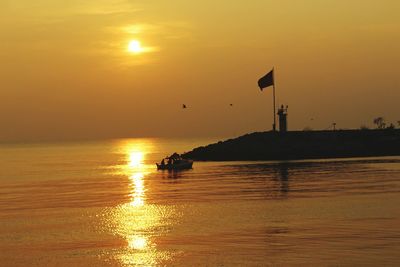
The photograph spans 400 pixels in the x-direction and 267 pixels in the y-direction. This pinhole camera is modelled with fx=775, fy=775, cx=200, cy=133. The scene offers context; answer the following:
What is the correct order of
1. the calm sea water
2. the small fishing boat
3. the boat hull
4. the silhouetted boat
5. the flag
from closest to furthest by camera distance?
the calm sea water
the boat hull
the silhouetted boat
the small fishing boat
the flag

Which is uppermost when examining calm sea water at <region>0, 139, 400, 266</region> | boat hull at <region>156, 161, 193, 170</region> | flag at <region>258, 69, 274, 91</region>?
flag at <region>258, 69, 274, 91</region>

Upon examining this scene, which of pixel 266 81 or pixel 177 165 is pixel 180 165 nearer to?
pixel 177 165

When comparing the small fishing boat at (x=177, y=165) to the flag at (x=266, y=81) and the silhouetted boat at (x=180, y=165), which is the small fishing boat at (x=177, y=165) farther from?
the flag at (x=266, y=81)

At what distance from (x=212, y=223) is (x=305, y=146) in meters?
79.9

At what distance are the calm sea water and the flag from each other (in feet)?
123

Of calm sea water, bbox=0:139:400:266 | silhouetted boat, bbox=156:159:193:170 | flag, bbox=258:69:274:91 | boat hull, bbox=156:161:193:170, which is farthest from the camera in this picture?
flag, bbox=258:69:274:91

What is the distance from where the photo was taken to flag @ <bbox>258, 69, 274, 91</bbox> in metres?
119

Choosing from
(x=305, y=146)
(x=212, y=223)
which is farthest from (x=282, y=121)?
(x=212, y=223)

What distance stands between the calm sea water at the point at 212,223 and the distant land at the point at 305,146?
39.7 m

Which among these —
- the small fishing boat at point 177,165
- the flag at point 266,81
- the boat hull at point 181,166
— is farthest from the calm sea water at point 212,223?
the flag at point 266,81

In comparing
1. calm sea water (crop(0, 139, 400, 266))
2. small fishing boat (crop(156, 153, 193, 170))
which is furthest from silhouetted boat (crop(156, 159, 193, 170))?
calm sea water (crop(0, 139, 400, 266))

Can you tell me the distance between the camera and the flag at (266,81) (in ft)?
391

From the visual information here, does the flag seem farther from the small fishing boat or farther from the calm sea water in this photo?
the calm sea water

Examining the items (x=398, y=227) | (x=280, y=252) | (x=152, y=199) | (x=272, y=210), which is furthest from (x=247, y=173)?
(x=280, y=252)
